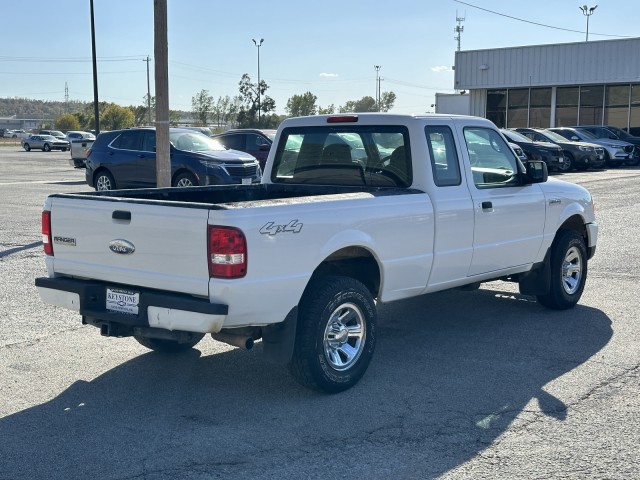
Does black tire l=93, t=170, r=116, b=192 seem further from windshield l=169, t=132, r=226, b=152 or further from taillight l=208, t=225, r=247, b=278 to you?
taillight l=208, t=225, r=247, b=278

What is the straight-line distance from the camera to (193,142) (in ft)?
59.9

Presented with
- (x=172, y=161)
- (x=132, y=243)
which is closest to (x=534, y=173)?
(x=132, y=243)

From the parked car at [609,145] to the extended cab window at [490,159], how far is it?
2544 centimetres

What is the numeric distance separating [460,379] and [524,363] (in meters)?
0.70

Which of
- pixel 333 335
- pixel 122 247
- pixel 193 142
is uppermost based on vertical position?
pixel 193 142

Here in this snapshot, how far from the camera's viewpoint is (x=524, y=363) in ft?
20.6

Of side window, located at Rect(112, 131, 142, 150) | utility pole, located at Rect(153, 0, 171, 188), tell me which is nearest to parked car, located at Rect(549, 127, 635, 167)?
side window, located at Rect(112, 131, 142, 150)

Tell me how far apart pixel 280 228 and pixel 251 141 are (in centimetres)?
1740

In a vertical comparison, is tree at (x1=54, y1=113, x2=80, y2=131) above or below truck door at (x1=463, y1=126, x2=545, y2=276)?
above

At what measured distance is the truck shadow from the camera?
4414 mm

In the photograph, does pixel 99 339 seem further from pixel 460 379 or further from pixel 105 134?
pixel 105 134

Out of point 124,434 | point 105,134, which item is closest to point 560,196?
point 124,434

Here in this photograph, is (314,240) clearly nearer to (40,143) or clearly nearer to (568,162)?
(568,162)

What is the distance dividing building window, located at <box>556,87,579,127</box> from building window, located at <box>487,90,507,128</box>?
3155mm
